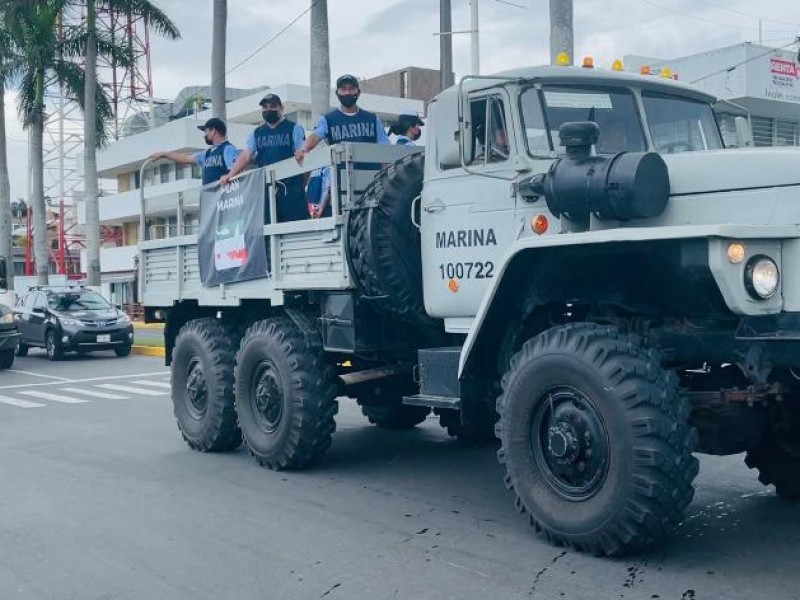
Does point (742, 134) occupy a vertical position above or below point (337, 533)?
above

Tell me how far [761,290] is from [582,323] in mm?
999

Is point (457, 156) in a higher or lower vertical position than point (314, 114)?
lower

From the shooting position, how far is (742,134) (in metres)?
7.16

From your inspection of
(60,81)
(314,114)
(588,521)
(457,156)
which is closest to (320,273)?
(457,156)

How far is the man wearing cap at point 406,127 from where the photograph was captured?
863 cm

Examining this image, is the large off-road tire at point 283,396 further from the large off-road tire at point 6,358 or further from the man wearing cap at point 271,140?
the large off-road tire at point 6,358

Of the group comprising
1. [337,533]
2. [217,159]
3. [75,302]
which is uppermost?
[217,159]

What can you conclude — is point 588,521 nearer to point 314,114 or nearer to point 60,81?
point 314,114

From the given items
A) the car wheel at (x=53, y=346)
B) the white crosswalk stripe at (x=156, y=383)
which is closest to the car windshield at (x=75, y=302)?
the car wheel at (x=53, y=346)

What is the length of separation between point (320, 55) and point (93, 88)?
42.1 feet

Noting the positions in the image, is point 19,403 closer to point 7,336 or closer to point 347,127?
point 7,336

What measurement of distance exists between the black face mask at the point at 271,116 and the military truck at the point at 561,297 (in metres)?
0.78

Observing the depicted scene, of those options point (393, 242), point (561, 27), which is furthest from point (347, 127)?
point (561, 27)

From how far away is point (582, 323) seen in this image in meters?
5.43
